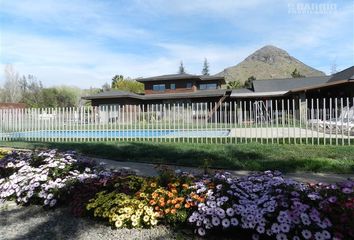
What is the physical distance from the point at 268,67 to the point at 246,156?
143 meters

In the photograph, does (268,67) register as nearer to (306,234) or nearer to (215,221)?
(215,221)

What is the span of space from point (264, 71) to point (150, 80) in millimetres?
106179

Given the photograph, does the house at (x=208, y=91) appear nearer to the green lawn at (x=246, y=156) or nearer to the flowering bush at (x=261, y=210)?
the green lawn at (x=246, y=156)

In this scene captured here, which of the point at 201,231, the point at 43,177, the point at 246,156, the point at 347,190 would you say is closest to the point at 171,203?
the point at 201,231

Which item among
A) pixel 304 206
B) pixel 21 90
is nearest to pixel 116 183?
pixel 304 206

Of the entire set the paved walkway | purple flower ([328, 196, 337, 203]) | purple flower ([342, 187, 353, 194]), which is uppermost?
purple flower ([342, 187, 353, 194])

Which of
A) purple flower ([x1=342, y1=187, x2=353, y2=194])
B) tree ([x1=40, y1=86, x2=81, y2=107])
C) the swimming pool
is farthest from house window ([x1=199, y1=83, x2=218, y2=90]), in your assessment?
purple flower ([x1=342, y1=187, x2=353, y2=194])

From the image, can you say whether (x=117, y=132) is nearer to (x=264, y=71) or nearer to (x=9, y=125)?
(x=9, y=125)

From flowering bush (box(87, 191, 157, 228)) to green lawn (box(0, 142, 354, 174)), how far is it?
A: 9.18ft

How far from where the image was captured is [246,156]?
9133mm

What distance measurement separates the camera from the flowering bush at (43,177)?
5.32m

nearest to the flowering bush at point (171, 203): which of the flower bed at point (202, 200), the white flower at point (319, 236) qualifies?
the flower bed at point (202, 200)

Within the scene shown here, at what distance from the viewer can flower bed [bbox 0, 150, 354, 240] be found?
350 cm

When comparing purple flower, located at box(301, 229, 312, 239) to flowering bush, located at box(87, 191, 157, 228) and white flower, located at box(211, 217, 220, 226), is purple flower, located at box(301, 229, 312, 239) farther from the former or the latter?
flowering bush, located at box(87, 191, 157, 228)
